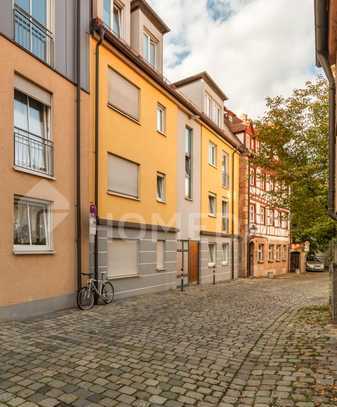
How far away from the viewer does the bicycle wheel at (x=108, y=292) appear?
35.6ft

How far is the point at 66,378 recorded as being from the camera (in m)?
4.64

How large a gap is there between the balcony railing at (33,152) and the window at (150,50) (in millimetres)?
7814

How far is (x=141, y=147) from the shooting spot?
1398cm

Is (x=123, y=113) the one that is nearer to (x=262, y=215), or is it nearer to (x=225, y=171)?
(x=225, y=171)

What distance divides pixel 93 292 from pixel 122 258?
2423mm

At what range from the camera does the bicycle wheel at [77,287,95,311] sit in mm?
9672

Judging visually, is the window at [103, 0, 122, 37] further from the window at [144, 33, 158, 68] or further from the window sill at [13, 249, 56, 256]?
the window sill at [13, 249, 56, 256]

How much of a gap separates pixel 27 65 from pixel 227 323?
26.5 feet

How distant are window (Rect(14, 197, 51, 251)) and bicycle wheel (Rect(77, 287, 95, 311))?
1.58 m

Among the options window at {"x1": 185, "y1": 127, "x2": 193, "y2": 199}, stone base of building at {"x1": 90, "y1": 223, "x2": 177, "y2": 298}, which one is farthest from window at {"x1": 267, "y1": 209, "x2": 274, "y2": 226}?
stone base of building at {"x1": 90, "y1": 223, "x2": 177, "y2": 298}

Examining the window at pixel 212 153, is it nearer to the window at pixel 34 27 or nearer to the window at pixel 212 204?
the window at pixel 212 204

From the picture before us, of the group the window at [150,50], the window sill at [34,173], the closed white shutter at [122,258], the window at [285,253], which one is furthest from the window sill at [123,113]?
the window at [285,253]

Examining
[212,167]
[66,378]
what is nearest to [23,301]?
[66,378]

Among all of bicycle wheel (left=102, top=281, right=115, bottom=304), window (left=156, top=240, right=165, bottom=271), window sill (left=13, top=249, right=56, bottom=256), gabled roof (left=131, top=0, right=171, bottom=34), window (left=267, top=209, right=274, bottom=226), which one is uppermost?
gabled roof (left=131, top=0, right=171, bottom=34)
